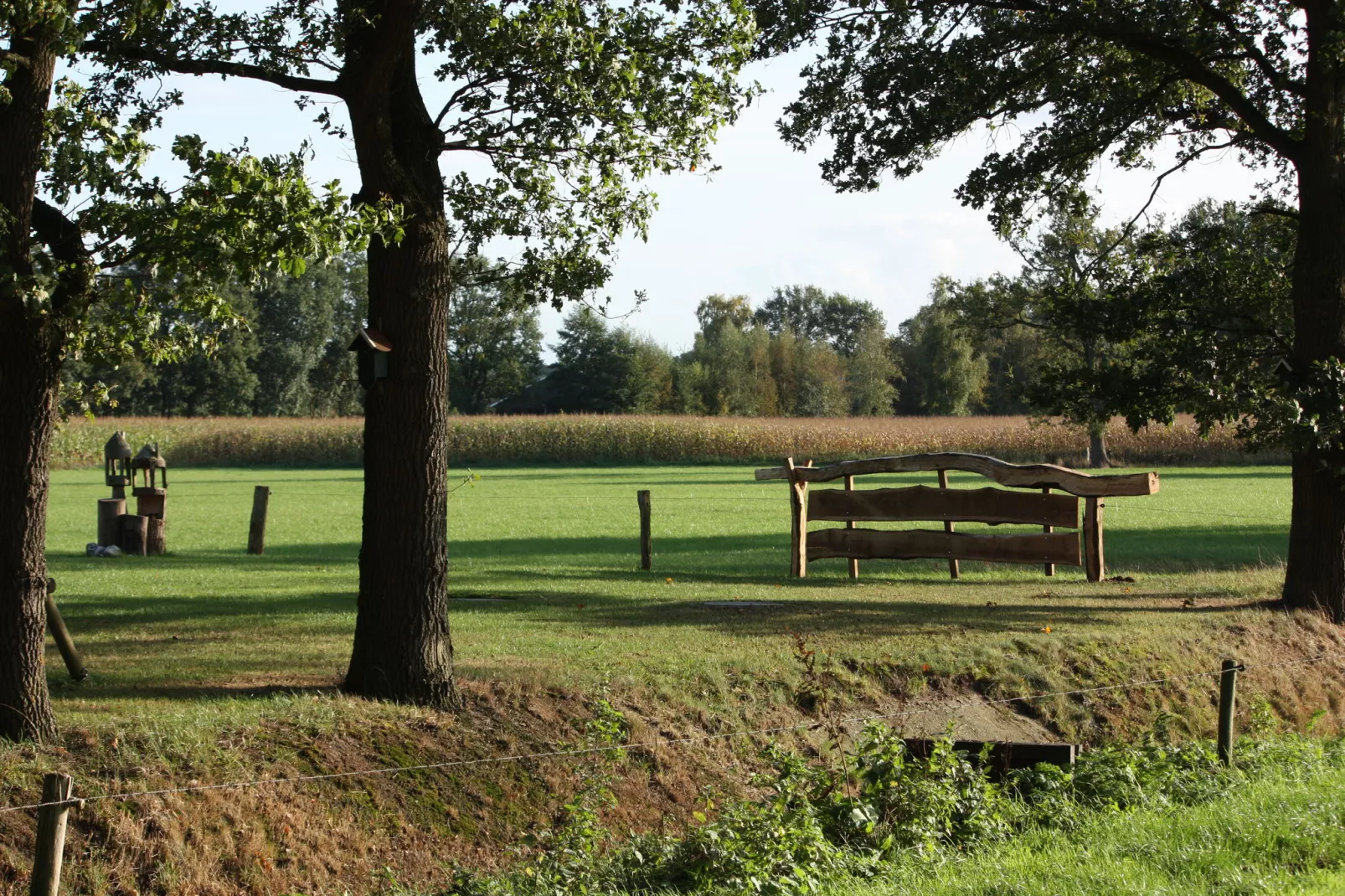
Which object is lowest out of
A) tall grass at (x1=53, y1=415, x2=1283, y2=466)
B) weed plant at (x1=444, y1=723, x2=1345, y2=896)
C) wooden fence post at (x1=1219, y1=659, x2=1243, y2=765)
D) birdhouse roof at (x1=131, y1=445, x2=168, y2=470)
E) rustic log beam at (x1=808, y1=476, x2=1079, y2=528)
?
weed plant at (x1=444, y1=723, x2=1345, y2=896)

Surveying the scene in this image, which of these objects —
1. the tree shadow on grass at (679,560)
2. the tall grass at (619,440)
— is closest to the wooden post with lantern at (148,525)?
the tree shadow on grass at (679,560)

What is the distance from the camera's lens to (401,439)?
10.1 metres

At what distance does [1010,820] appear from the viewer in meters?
8.55

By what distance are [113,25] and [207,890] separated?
621 cm

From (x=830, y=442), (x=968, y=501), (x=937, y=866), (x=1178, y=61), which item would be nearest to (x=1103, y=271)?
(x=1178, y=61)

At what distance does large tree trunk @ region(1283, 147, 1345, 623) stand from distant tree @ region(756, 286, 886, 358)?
409ft

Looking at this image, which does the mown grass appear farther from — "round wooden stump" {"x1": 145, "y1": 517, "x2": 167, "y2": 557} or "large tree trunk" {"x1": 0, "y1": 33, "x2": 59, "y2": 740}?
"round wooden stump" {"x1": 145, "y1": 517, "x2": 167, "y2": 557}

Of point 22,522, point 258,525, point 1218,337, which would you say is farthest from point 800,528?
point 22,522

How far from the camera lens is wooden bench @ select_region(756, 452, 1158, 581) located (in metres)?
17.7

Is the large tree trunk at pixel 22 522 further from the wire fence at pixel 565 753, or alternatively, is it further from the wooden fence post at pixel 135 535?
the wooden fence post at pixel 135 535

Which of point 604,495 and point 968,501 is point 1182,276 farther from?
point 604,495

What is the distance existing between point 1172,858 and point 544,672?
17.7ft

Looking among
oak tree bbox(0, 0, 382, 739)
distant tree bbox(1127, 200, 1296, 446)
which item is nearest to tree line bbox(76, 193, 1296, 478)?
distant tree bbox(1127, 200, 1296, 446)

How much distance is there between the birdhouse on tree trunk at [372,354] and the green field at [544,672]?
2361 mm
